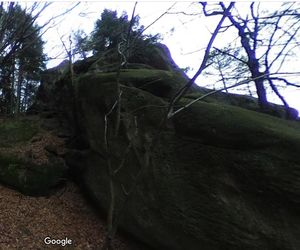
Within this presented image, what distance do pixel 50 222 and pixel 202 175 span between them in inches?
141

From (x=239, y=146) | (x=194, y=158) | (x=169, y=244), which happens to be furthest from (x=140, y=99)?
(x=169, y=244)

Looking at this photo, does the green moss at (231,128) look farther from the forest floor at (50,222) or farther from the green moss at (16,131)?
the green moss at (16,131)

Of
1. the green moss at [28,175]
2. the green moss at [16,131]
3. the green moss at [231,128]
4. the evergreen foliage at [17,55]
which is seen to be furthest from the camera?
the evergreen foliage at [17,55]

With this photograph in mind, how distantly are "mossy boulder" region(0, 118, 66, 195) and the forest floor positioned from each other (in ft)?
0.85

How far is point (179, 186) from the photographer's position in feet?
24.4

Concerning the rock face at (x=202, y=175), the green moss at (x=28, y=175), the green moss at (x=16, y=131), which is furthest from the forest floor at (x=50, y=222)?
the green moss at (x=16, y=131)

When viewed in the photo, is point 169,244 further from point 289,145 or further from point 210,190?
point 289,145

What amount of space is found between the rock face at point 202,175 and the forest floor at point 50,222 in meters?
0.49

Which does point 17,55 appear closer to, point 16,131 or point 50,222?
point 16,131

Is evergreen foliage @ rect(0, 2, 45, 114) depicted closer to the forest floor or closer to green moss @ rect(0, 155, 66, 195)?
green moss @ rect(0, 155, 66, 195)

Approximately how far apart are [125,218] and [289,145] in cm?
378

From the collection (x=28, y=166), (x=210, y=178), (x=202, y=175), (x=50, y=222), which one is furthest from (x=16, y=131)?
(x=210, y=178)

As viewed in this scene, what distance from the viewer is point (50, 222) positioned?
837 centimetres

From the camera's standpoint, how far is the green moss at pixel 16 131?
10.9 m
